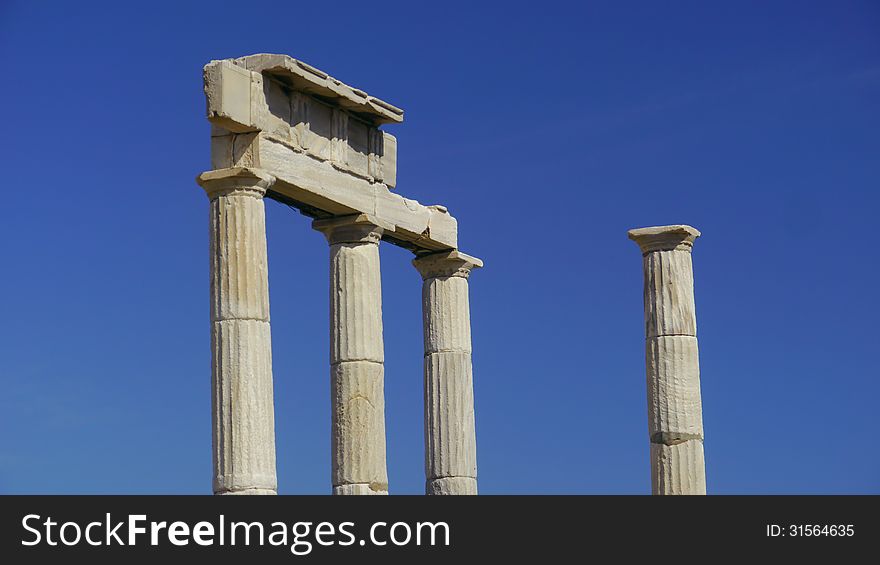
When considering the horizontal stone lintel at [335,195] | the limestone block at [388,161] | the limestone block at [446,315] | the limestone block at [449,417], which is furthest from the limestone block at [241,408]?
the limestone block at [446,315]

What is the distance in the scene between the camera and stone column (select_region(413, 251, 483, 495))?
50.7 m

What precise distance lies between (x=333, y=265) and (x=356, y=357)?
217 centimetres

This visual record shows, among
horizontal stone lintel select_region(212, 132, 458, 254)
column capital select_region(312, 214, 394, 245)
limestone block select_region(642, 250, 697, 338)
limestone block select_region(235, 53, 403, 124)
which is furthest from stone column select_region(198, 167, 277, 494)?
limestone block select_region(642, 250, 697, 338)

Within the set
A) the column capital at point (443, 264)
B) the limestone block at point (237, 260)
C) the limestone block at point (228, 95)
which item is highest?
the limestone block at point (228, 95)

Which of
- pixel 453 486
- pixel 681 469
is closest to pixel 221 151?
pixel 453 486

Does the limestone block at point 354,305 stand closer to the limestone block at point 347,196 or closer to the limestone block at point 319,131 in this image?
the limestone block at point 347,196

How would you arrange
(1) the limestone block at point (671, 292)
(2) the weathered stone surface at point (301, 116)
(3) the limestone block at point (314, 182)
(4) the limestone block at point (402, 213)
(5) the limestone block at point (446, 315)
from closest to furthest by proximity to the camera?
(2) the weathered stone surface at point (301, 116), (3) the limestone block at point (314, 182), (1) the limestone block at point (671, 292), (4) the limestone block at point (402, 213), (5) the limestone block at point (446, 315)

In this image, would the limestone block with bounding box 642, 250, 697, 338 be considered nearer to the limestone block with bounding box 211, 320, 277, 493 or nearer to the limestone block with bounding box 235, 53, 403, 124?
the limestone block with bounding box 235, 53, 403, 124

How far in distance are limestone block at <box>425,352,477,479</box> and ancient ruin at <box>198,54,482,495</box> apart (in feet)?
0.11

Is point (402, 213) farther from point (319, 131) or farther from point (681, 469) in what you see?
point (681, 469)

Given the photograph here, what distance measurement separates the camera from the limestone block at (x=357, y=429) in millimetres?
46188
